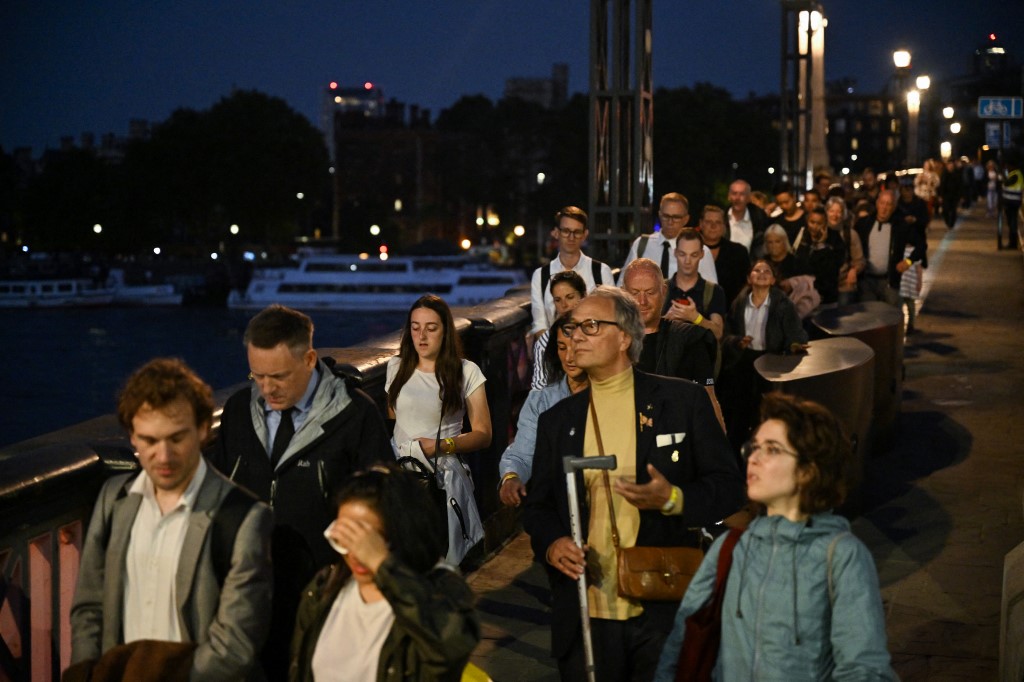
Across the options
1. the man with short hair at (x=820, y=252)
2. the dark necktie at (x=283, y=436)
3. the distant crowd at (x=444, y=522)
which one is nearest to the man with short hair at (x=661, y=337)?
the distant crowd at (x=444, y=522)

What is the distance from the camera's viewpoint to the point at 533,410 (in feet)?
18.0

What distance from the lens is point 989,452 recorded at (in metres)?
10.9

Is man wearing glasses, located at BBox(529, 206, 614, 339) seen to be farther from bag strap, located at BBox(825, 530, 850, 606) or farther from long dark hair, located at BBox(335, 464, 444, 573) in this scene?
long dark hair, located at BBox(335, 464, 444, 573)

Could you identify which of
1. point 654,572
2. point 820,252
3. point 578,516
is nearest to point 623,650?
point 654,572

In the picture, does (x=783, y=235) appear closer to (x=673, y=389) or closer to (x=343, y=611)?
(x=673, y=389)

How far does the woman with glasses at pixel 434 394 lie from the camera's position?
613 cm

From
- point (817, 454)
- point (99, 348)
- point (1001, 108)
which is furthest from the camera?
point (99, 348)

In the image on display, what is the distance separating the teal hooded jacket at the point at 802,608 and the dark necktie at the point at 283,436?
1.45m

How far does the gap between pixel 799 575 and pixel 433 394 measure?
9.19ft

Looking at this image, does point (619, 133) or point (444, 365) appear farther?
point (619, 133)

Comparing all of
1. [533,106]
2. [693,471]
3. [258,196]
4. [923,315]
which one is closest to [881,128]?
[533,106]

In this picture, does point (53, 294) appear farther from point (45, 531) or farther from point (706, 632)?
point (706, 632)

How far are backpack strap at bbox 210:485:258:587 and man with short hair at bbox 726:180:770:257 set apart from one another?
10.2 meters

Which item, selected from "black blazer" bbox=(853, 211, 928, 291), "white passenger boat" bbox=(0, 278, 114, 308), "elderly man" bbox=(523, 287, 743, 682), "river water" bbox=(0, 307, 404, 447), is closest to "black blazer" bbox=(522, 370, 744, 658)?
"elderly man" bbox=(523, 287, 743, 682)
